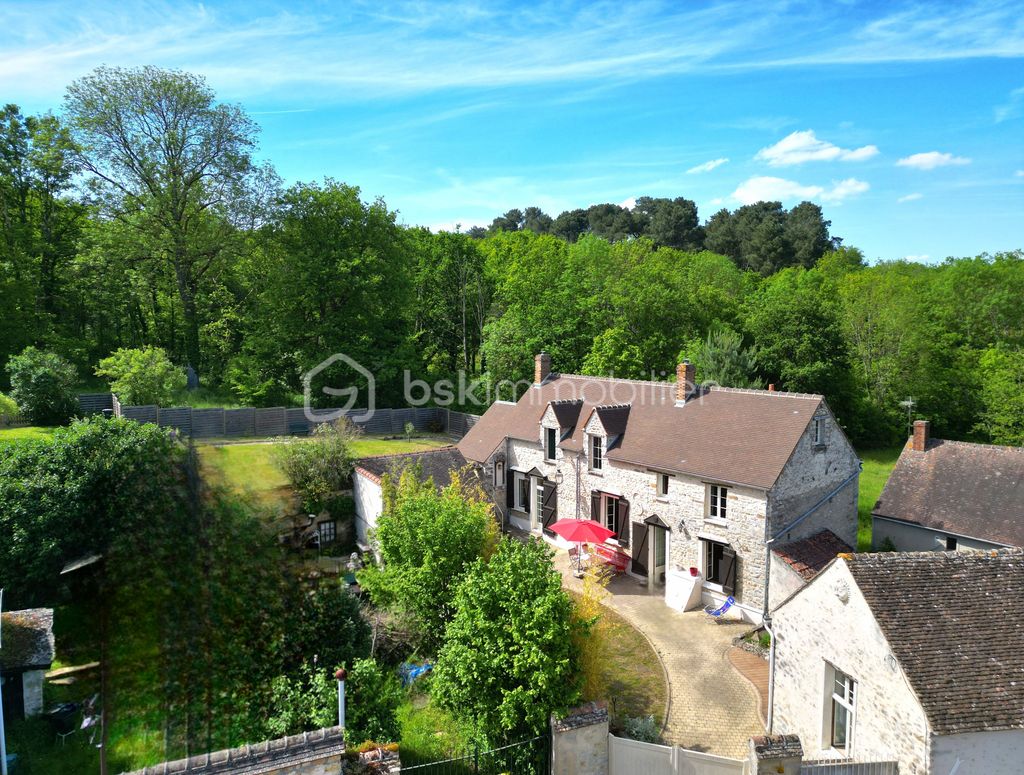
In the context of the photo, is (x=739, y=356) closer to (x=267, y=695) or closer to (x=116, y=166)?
(x=267, y=695)

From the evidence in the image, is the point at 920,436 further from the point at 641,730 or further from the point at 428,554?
the point at 428,554

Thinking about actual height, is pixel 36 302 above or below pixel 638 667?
above

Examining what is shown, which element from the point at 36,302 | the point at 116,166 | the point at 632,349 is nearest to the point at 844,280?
the point at 632,349

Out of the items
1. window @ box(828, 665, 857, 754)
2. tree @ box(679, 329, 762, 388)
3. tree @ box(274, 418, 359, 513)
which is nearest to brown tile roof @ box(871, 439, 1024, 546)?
tree @ box(679, 329, 762, 388)

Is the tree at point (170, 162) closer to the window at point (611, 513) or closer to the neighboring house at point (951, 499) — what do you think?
the window at point (611, 513)

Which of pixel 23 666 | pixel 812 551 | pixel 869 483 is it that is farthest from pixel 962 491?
pixel 23 666

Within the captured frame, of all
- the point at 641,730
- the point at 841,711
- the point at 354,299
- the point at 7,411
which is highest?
the point at 354,299
